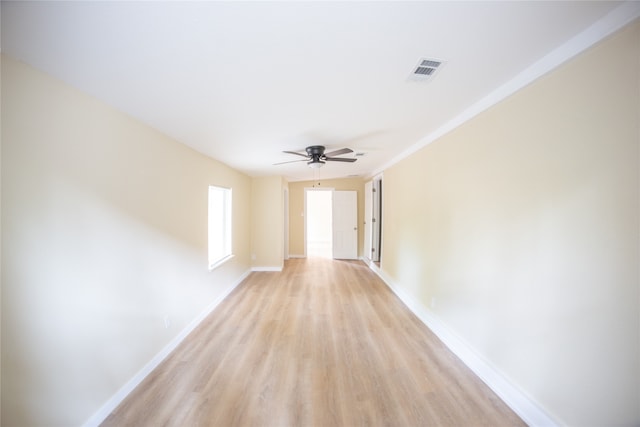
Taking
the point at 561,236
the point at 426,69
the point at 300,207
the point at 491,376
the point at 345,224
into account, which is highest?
the point at 426,69

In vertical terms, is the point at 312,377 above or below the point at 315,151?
below

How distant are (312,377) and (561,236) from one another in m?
2.06

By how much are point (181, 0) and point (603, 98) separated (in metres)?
1.94

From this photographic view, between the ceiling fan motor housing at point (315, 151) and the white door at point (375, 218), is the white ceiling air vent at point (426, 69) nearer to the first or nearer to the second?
the ceiling fan motor housing at point (315, 151)

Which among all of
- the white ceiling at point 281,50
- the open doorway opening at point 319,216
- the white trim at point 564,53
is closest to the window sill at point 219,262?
the white ceiling at point 281,50

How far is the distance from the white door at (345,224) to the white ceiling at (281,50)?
4.66 m

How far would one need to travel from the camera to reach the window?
12.4 ft

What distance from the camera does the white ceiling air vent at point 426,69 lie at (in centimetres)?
127

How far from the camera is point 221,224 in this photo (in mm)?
4062

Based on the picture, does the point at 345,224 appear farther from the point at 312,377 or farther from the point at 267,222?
the point at 312,377

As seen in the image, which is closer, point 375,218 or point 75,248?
point 75,248

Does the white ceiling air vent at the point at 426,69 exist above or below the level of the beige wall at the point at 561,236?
above

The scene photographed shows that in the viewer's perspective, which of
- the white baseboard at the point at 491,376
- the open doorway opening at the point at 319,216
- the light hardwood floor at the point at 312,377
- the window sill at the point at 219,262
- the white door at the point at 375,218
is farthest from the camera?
the open doorway opening at the point at 319,216

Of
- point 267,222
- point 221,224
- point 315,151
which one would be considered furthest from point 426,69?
point 267,222
